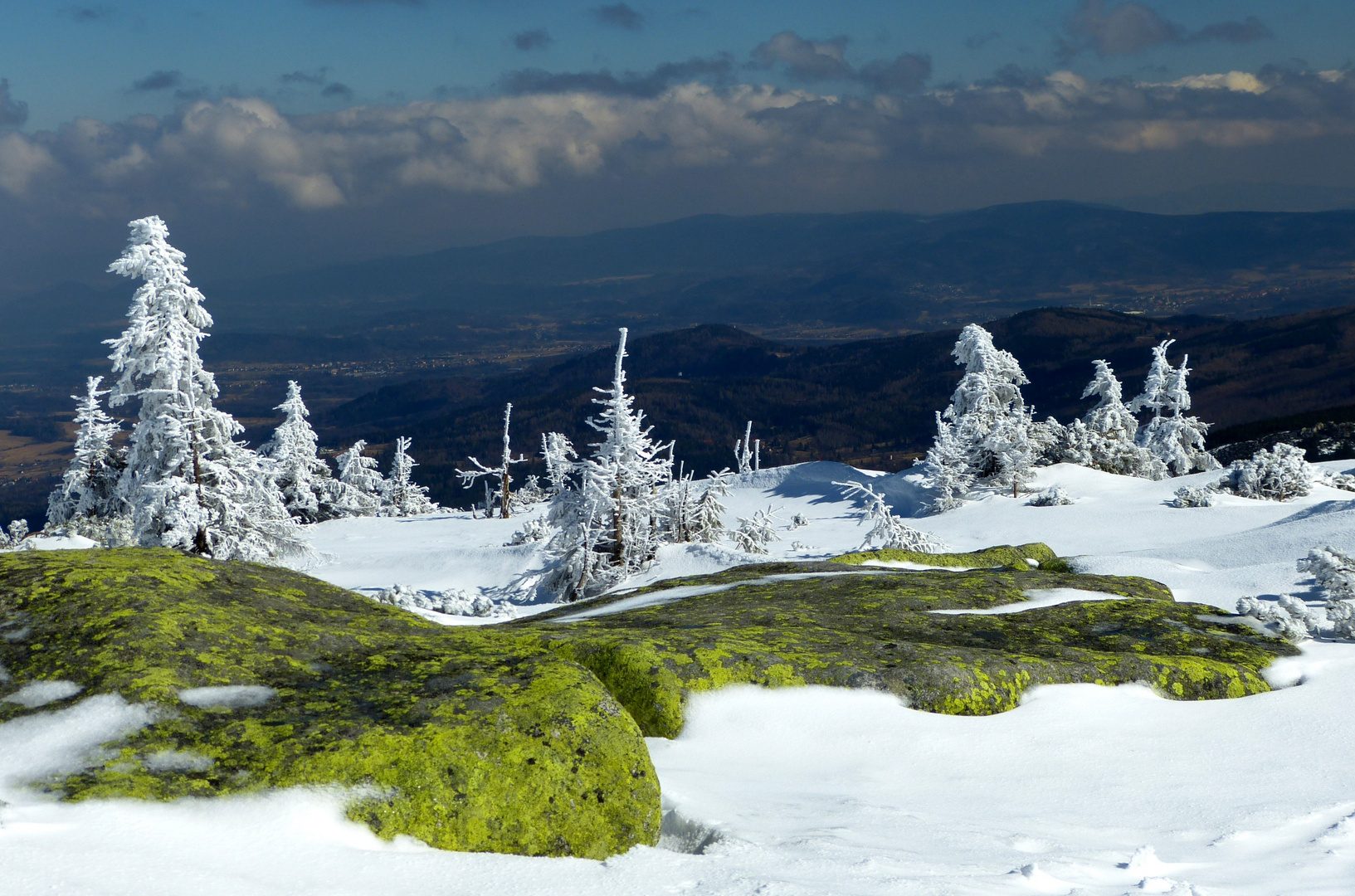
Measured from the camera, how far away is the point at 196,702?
4.50 metres

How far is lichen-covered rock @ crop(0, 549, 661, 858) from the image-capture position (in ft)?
13.0

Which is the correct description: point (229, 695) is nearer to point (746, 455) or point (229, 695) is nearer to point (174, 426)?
point (174, 426)

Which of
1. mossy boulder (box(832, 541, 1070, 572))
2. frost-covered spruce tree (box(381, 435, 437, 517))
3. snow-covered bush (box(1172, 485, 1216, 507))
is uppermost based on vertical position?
mossy boulder (box(832, 541, 1070, 572))

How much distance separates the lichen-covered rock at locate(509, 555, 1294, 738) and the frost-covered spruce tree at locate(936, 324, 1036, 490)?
2924 cm

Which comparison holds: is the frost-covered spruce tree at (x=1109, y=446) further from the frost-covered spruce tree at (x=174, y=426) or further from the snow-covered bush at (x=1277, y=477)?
the frost-covered spruce tree at (x=174, y=426)

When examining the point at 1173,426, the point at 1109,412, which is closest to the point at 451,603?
the point at 1109,412

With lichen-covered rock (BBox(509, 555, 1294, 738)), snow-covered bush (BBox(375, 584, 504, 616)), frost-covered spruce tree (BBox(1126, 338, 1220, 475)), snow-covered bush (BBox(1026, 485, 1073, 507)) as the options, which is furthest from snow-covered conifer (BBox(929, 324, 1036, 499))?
lichen-covered rock (BBox(509, 555, 1294, 738))

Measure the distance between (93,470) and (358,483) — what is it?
23.2 meters

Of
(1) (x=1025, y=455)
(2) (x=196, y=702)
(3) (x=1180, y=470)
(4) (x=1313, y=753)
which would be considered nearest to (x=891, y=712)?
(4) (x=1313, y=753)

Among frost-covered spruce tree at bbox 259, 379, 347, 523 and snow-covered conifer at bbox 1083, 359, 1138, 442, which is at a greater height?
snow-covered conifer at bbox 1083, 359, 1138, 442

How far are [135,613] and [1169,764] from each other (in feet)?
21.6

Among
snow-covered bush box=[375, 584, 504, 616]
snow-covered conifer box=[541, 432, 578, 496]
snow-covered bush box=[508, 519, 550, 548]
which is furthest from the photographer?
snow-covered conifer box=[541, 432, 578, 496]

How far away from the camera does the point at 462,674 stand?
16.4 feet

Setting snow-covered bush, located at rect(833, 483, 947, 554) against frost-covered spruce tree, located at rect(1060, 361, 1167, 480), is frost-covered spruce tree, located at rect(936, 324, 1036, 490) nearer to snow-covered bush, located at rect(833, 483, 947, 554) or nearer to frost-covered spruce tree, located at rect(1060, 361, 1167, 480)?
frost-covered spruce tree, located at rect(1060, 361, 1167, 480)
